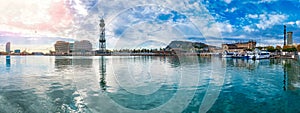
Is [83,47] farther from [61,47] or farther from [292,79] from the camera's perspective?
[292,79]

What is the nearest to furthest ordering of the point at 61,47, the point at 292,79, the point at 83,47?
the point at 292,79 → the point at 83,47 → the point at 61,47

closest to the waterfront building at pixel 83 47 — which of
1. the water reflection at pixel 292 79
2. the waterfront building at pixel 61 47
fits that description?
the waterfront building at pixel 61 47

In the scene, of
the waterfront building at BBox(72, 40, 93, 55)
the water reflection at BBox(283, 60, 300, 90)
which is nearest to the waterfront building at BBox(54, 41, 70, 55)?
the waterfront building at BBox(72, 40, 93, 55)

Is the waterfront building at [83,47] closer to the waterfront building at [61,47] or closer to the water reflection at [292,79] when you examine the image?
the waterfront building at [61,47]

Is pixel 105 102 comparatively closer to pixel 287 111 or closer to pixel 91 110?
pixel 91 110

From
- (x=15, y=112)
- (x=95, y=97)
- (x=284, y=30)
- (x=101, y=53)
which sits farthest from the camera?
(x=101, y=53)

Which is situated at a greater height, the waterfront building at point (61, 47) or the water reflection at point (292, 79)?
the waterfront building at point (61, 47)

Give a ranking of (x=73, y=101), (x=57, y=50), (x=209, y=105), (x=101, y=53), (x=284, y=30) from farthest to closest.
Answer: (x=57, y=50), (x=101, y=53), (x=284, y=30), (x=73, y=101), (x=209, y=105)

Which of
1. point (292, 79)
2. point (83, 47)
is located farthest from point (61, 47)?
point (292, 79)

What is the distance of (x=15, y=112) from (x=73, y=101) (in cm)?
236

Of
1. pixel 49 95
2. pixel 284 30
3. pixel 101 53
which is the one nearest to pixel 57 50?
pixel 101 53

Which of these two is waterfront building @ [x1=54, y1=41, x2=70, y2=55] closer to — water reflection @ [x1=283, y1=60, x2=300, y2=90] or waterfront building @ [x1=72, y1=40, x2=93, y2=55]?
waterfront building @ [x1=72, y1=40, x2=93, y2=55]

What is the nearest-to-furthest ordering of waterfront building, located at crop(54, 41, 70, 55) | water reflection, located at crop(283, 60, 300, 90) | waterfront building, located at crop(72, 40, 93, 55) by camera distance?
water reflection, located at crop(283, 60, 300, 90) → waterfront building, located at crop(72, 40, 93, 55) → waterfront building, located at crop(54, 41, 70, 55)

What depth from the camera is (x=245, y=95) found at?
1143cm
